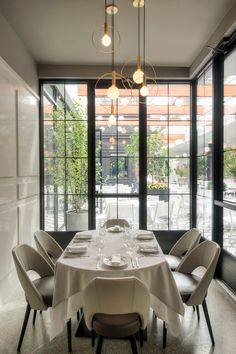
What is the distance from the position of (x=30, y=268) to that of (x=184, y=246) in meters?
1.80

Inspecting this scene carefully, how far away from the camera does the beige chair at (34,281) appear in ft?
7.18

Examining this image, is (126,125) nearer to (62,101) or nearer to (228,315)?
(62,101)

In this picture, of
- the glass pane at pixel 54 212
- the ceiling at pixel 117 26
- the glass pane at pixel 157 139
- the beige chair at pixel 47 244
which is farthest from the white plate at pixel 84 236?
the ceiling at pixel 117 26

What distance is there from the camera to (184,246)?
3.31m

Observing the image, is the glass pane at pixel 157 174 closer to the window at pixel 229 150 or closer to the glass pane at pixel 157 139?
the glass pane at pixel 157 139

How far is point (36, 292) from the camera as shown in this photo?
2.18 m

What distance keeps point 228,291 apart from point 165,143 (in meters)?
2.51

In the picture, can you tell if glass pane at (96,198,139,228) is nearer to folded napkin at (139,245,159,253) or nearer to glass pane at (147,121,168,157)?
glass pane at (147,121,168,157)

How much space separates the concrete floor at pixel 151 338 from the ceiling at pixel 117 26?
3267 millimetres

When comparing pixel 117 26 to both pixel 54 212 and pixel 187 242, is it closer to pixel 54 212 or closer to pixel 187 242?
pixel 187 242

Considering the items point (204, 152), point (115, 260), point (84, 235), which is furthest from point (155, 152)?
point (115, 260)

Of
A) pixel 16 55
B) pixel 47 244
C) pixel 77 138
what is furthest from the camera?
pixel 77 138

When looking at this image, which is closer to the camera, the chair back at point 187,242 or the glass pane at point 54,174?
the chair back at point 187,242

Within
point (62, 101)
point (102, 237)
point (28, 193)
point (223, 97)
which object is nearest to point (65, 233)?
point (28, 193)
